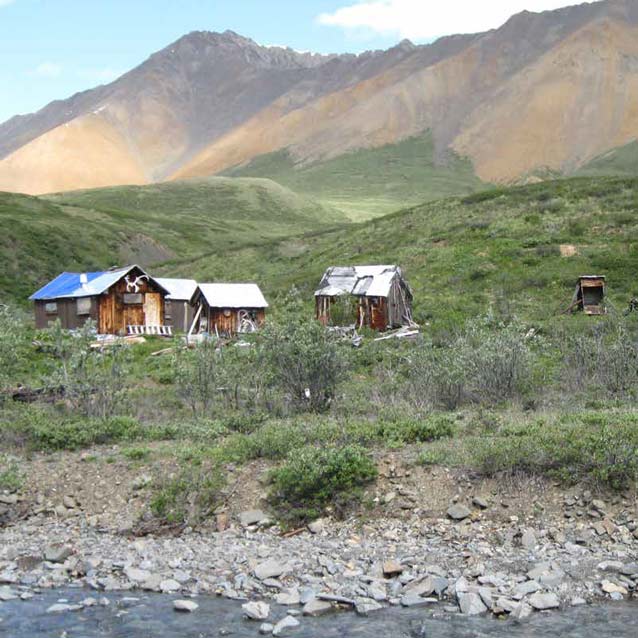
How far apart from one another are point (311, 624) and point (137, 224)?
96522 mm

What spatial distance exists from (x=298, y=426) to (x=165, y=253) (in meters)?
75.6

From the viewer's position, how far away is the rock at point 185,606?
33.2 feet

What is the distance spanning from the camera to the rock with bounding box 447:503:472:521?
12.6m

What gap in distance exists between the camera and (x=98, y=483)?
1468 cm

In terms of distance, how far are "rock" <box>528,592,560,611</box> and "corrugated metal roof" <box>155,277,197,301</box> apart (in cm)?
3917

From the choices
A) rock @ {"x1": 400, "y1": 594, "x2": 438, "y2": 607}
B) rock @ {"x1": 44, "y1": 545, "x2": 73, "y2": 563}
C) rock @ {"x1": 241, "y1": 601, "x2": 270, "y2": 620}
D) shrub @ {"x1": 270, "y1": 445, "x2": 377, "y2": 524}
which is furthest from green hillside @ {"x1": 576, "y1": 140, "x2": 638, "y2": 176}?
rock @ {"x1": 241, "y1": 601, "x2": 270, "y2": 620}

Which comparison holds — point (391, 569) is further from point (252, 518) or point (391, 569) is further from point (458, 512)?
point (252, 518)

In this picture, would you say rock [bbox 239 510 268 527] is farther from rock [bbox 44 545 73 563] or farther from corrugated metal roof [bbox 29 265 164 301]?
corrugated metal roof [bbox 29 265 164 301]

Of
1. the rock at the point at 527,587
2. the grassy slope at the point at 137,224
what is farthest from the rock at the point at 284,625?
the grassy slope at the point at 137,224

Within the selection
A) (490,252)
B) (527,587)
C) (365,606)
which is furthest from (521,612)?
(490,252)

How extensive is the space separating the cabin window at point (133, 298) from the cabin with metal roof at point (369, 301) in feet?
34.5

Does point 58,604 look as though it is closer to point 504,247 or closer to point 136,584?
point 136,584

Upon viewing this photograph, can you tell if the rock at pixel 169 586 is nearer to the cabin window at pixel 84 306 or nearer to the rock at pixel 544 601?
the rock at pixel 544 601

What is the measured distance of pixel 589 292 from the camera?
123 feet
